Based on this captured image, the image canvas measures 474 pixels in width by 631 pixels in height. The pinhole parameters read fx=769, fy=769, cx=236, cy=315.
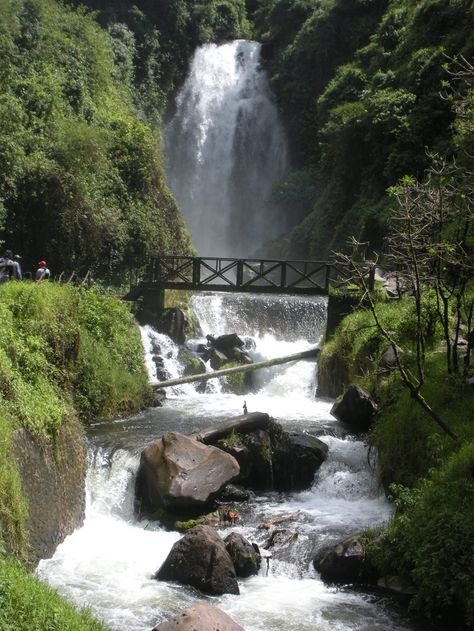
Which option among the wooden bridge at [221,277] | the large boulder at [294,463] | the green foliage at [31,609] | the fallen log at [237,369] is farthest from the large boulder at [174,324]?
the green foliage at [31,609]

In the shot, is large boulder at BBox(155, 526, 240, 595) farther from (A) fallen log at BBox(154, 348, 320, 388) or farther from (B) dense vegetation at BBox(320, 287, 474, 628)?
(A) fallen log at BBox(154, 348, 320, 388)

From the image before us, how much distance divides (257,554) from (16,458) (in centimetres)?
336

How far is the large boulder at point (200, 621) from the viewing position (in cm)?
741

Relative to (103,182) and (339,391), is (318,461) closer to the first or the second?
(339,391)

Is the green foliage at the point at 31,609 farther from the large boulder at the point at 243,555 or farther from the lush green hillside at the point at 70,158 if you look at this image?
the lush green hillside at the point at 70,158

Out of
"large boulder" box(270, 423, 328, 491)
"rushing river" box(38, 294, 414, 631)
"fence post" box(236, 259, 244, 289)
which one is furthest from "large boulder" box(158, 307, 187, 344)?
"large boulder" box(270, 423, 328, 491)

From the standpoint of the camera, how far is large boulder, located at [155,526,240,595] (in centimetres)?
939

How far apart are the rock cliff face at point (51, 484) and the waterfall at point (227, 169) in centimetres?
2674

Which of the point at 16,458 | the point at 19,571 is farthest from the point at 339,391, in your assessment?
the point at 19,571

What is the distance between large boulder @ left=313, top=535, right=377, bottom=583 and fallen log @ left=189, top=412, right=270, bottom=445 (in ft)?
11.2

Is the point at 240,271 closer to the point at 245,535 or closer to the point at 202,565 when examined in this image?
the point at 245,535

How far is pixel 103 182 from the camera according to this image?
24312 mm

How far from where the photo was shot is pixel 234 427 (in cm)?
1299

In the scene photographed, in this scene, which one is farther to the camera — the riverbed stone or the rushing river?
the riverbed stone
